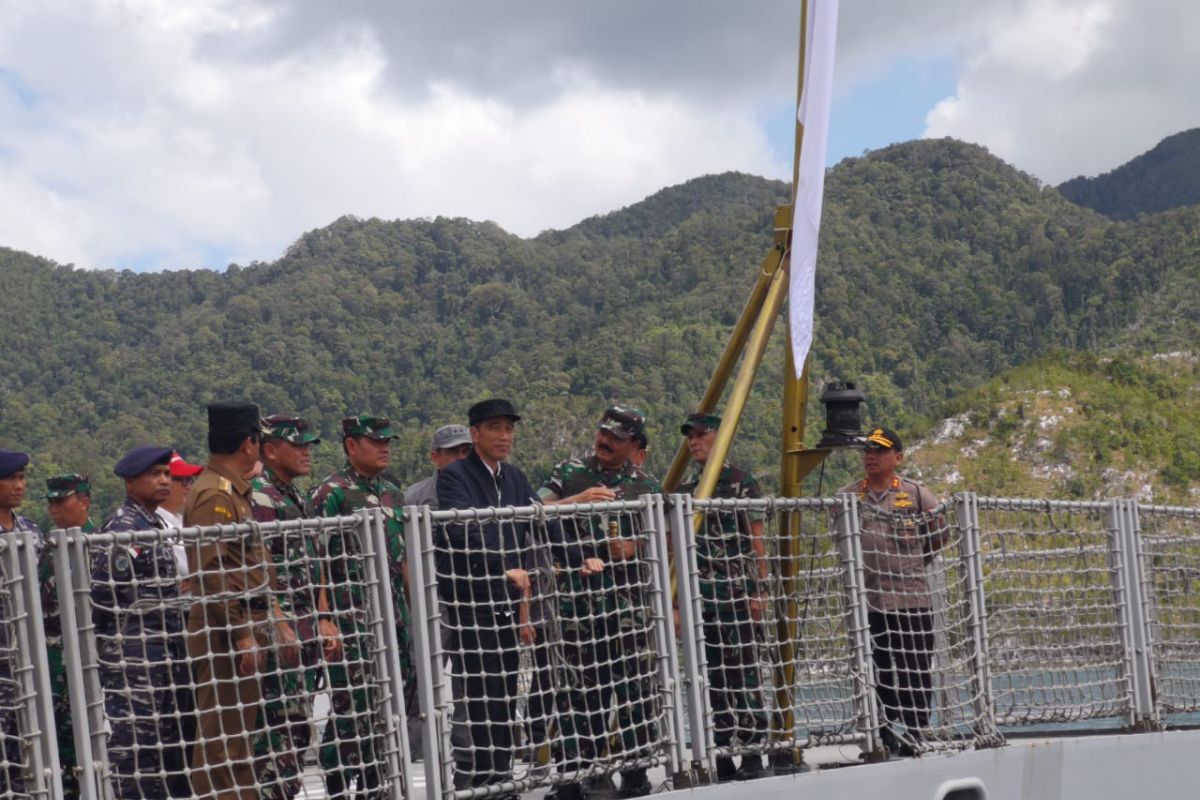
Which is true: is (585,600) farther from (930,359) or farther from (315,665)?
(930,359)

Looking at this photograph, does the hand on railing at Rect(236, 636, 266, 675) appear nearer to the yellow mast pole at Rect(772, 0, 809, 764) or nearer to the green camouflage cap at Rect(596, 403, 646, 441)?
the yellow mast pole at Rect(772, 0, 809, 764)

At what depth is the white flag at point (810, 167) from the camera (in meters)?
6.12

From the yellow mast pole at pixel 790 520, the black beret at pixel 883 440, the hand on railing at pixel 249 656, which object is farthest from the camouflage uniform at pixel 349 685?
the black beret at pixel 883 440

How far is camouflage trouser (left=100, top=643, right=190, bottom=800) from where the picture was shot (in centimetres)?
396

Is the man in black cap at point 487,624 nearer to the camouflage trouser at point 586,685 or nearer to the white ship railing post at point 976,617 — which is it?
the camouflage trouser at point 586,685

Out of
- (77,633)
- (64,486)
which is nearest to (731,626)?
(77,633)

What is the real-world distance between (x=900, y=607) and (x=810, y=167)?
70.8 inches

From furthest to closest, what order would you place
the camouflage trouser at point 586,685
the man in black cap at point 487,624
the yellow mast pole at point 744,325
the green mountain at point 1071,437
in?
the green mountain at point 1071,437
the yellow mast pole at point 744,325
the camouflage trouser at point 586,685
the man in black cap at point 487,624

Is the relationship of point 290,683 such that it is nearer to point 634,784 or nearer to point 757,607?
point 634,784

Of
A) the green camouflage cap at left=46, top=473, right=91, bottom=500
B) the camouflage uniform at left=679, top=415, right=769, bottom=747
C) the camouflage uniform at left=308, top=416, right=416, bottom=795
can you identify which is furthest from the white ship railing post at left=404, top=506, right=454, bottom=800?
the green camouflage cap at left=46, top=473, right=91, bottom=500

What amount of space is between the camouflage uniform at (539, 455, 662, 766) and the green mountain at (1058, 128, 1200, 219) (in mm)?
121992

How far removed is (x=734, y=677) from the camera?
222 inches

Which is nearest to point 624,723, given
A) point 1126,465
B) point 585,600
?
point 585,600

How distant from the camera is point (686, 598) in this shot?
5.29 meters
